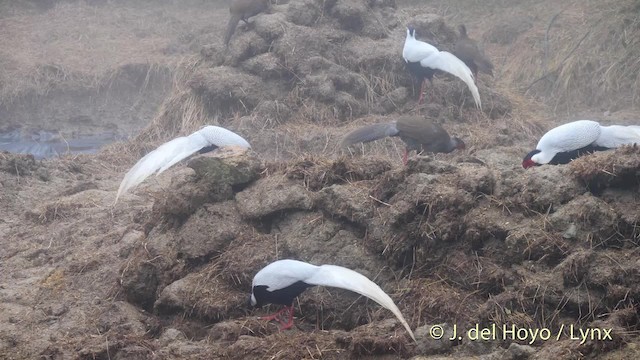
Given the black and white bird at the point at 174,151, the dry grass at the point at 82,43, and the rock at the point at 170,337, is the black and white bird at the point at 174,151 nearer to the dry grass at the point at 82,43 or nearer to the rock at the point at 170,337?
the rock at the point at 170,337

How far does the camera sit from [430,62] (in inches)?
309

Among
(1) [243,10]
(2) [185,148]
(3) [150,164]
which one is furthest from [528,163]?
(1) [243,10]

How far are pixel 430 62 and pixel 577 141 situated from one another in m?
2.87

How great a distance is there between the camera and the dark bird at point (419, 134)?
6.42 m

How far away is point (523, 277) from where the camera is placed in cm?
416

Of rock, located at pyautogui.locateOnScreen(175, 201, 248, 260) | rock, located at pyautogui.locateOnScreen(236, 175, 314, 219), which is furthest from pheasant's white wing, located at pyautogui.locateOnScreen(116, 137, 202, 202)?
rock, located at pyautogui.locateOnScreen(236, 175, 314, 219)

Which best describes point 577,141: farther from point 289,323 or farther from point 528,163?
point 289,323

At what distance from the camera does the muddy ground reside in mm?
4012

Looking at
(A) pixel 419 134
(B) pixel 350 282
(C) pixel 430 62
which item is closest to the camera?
(B) pixel 350 282

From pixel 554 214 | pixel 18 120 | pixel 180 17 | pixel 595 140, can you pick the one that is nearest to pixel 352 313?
pixel 554 214

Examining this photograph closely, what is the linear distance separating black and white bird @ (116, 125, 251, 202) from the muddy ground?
18 cm

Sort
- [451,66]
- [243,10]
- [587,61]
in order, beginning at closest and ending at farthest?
[451,66], [243,10], [587,61]

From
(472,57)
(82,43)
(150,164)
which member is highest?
(472,57)

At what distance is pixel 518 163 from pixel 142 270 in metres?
2.98
